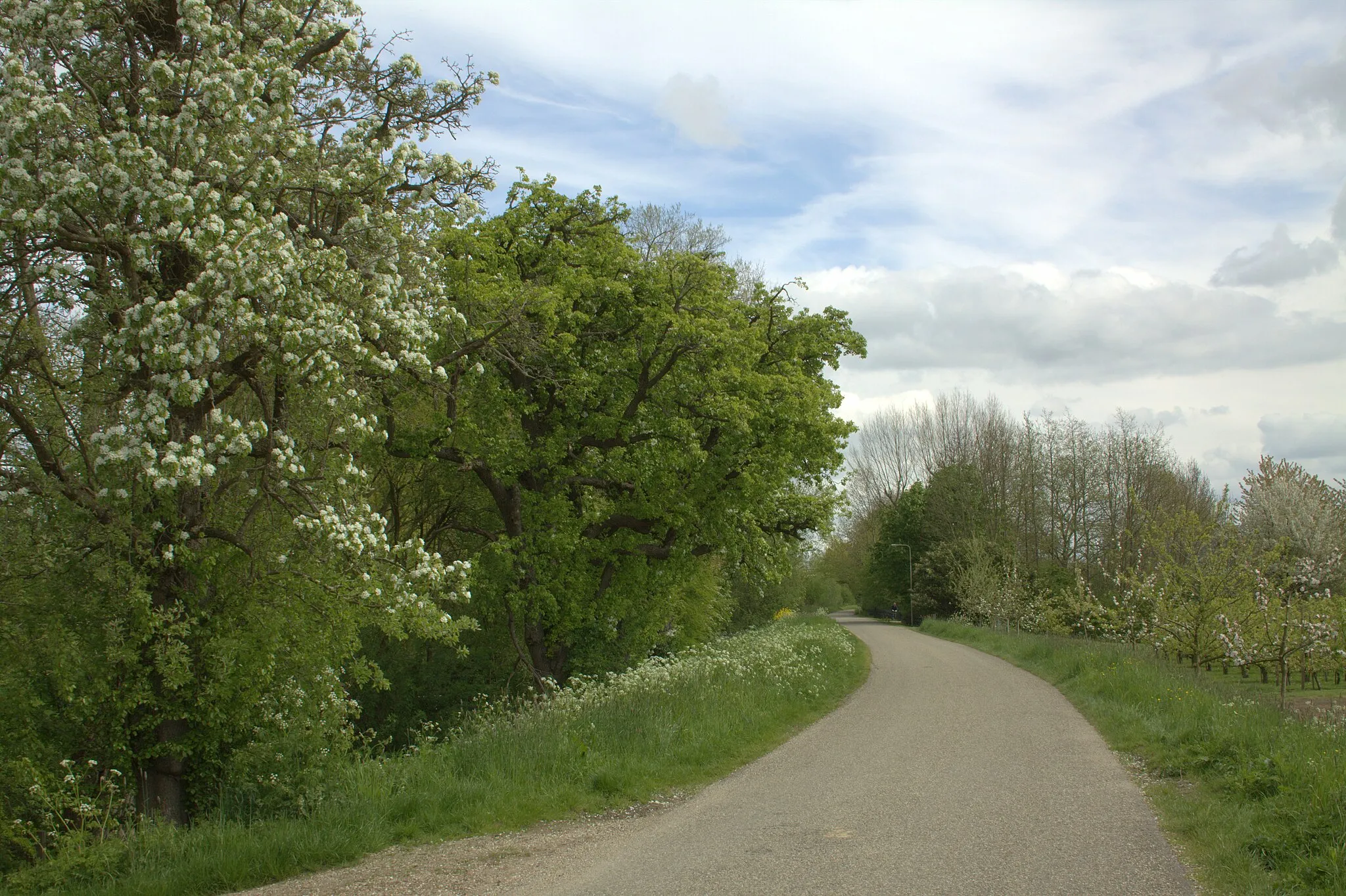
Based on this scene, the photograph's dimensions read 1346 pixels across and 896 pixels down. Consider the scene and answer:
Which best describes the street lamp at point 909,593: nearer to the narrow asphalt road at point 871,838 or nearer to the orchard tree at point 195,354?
the narrow asphalt road at point 871,838

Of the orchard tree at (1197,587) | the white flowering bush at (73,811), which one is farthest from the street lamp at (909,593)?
the white flowering bush at (73,811)

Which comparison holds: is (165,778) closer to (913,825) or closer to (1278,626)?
(913,825)

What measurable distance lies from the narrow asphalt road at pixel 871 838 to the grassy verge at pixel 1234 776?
1.13 feet

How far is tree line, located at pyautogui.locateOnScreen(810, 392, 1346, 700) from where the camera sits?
17.6 metres

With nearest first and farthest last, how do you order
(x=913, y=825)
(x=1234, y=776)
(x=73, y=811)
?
1. (x=913, y=825)
2. (x=1234, y=776)
3. (x=73, y=811)

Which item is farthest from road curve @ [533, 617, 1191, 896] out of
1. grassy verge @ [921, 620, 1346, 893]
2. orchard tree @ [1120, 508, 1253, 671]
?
orchard tree @ [1120, 508, 1253, 671]

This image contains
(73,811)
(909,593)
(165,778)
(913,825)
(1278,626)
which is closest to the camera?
(913,825)

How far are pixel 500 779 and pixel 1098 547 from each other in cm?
4964

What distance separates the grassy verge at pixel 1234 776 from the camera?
6168 millimetres

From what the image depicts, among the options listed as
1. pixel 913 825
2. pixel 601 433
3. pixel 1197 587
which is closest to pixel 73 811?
pixel 913 825

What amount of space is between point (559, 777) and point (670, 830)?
1728 mm

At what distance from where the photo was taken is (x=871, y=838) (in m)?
7.32

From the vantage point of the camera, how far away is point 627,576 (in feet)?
73.0

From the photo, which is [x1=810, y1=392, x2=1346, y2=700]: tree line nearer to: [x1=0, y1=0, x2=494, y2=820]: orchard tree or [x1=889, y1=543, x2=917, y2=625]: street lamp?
[x1=889, y1=543, x2=917, y2=625]: street lamp
